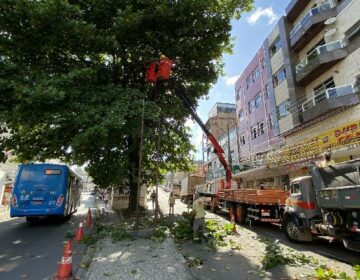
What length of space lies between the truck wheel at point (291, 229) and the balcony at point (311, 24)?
15202 mm

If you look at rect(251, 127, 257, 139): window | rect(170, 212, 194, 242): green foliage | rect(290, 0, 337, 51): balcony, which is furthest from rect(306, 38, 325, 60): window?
rect(170, 212, 194, 242): green foliage

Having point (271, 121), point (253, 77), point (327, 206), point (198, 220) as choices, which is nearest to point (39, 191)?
point (198, 220)

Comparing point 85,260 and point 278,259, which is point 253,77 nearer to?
point 278,259

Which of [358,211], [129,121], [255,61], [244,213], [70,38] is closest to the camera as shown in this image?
[358,211]

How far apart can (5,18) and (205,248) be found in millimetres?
11798

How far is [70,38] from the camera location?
42.5 feet

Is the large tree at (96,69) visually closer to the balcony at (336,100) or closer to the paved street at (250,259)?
the paved street at (250,259)

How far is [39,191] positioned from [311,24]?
20429 mm

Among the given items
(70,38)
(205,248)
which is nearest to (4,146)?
(70,38)

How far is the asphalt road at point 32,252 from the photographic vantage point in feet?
24.1

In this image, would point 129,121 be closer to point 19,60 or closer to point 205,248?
point 19,60

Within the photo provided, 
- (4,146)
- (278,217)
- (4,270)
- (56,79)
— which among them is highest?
(56,79)

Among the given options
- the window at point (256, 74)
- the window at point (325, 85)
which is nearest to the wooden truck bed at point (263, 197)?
the window at point (325, 85)

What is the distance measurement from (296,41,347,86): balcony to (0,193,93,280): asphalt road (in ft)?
59.7
